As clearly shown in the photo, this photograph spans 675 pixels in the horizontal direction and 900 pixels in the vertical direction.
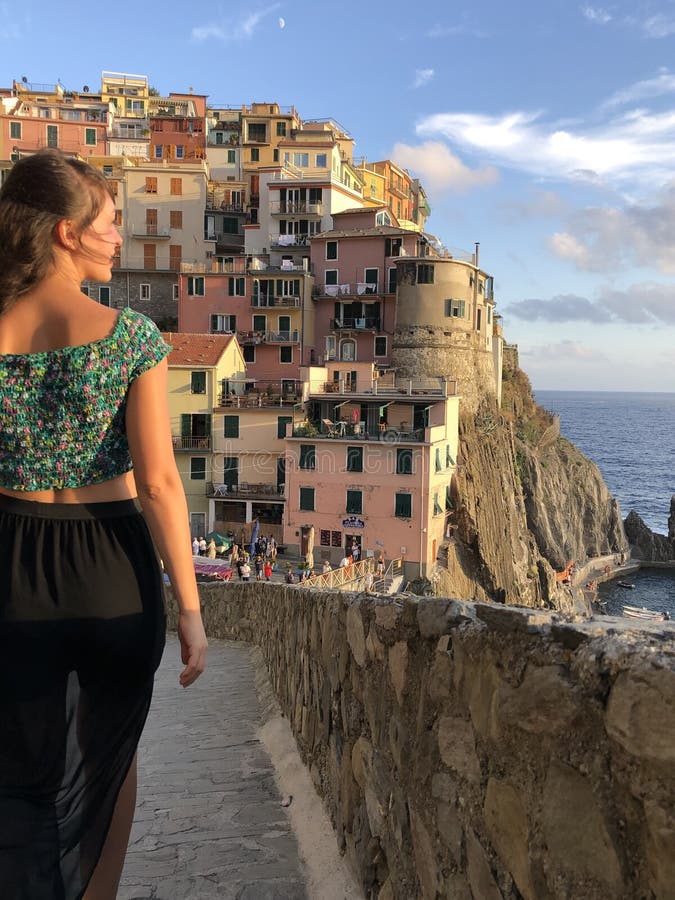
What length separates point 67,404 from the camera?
2236 mm

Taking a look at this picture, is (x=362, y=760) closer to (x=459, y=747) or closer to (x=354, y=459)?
(x=459, y=747)

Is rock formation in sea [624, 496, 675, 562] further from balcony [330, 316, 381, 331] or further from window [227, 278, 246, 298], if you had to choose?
window [227, 278, 246, 298]

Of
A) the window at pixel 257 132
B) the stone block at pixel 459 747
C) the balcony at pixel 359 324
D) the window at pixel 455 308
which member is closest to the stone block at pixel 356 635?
the stone block at pixel 459 747

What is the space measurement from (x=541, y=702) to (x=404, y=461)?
33779 millimetres

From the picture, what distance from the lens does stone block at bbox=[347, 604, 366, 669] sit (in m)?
3.50

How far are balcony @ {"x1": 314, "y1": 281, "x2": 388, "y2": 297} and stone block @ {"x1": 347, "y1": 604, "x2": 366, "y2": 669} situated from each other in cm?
4659

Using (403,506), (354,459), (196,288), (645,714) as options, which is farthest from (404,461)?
(645,714)

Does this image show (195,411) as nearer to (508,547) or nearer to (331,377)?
(331,377)

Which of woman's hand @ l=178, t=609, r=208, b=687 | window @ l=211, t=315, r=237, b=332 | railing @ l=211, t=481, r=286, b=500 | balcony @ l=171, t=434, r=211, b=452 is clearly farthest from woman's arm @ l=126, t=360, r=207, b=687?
window @ l=211, t=315, r=237, b=332

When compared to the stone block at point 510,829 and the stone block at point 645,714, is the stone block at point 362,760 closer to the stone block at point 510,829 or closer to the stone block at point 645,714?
the stone block at point 510,829

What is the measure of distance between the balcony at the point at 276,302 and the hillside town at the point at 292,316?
87 millimetres

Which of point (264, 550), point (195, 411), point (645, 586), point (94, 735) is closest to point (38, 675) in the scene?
point (94, 735)

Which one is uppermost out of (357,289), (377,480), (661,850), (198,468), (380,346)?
(357,289)

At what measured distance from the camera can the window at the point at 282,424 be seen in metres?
39.8
